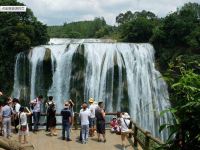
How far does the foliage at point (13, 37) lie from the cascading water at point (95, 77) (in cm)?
70

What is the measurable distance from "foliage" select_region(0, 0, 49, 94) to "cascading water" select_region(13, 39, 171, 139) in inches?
27.6

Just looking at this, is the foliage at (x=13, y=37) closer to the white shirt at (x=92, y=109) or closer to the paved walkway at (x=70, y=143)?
the paved walkway at (x=70, y=143)

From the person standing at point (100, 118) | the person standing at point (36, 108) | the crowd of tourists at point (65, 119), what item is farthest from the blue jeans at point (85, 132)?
the person standing at point (36, 108)

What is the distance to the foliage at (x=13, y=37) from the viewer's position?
33.8m

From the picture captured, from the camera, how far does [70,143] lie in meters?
15.4

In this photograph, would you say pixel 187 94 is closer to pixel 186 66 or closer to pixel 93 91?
pixel 186 66

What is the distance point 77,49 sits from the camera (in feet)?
112

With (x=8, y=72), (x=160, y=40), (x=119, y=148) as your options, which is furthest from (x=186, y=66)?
(x=160, y=40)

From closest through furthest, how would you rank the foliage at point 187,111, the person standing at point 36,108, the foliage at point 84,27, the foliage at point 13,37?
the foliage at point 187,111 → the person standing at point 36,108 → the foliage at point 13,37 → the foliage at point 84,27

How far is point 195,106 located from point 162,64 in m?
32.6

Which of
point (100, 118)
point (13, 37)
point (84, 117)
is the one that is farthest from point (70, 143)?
point (13, 37)

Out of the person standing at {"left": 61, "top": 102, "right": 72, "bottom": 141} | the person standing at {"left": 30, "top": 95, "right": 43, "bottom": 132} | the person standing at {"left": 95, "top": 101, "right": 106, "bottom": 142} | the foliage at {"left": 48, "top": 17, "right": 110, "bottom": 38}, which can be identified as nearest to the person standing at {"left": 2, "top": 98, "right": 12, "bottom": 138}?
the person standing at {"left": 61, "top": 102, "right": 72, "bottom": 141}

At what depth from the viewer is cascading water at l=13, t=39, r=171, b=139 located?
107ft

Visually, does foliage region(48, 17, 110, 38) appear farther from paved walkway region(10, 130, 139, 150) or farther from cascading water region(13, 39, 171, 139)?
paved walkway region(10, 130, 139, 150)
